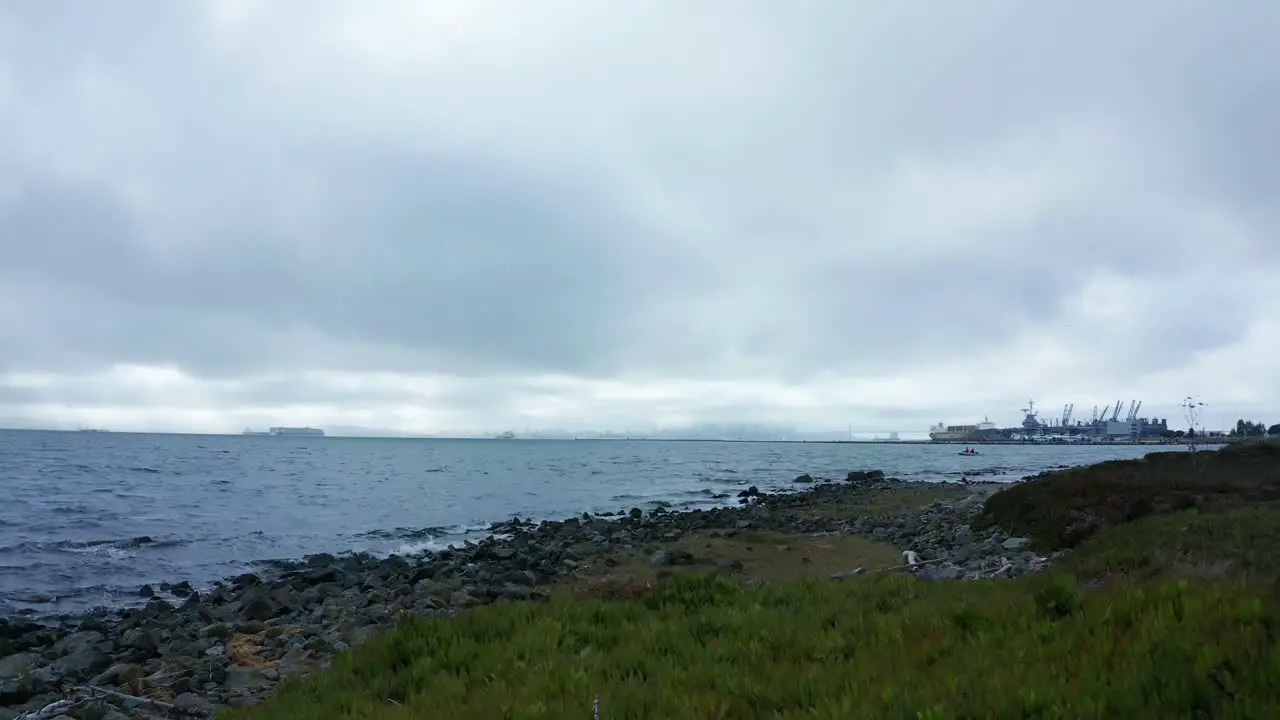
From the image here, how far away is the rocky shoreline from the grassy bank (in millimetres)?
2763

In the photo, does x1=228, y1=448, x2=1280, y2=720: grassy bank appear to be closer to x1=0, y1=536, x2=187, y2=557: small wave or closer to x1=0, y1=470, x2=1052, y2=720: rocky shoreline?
x1=0, y1=470, x2=1052, y2=720: rocky shoreline

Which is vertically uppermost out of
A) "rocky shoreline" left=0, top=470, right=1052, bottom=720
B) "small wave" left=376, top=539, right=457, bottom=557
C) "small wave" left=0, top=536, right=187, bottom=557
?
"rocky shoreline" left=0, top=470, right=1052, bottom=720

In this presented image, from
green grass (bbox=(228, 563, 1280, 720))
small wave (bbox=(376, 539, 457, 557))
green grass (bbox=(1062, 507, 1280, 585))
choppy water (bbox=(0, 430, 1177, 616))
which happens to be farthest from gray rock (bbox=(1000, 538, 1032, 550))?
choppy water (bbox=(0, 430, 1177, 616))

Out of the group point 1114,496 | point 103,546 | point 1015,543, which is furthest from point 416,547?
point 1114,496

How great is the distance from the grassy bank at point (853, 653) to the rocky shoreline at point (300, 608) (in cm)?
276

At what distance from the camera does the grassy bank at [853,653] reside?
14.4ft

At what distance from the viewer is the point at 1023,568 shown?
13.5m

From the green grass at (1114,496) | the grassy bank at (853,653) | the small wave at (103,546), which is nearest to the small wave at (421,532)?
the small wave at (103,546)

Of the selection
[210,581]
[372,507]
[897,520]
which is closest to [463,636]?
[210,581]

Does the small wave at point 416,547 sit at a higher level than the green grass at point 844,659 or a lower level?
lower

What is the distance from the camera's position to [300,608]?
55.2 feet

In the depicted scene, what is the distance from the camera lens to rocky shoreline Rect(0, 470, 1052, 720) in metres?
10.2

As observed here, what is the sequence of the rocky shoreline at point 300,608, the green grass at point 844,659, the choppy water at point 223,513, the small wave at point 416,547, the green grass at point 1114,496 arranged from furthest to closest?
1. the small wave at point 416,547
2. the choppy water at point 223,513
3. the green grass at point 1114,496
4. the rocky shoreline at point 300,608
5. the green grass at point 844,659

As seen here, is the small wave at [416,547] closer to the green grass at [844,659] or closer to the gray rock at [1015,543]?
the gray rock at [1015,543]
